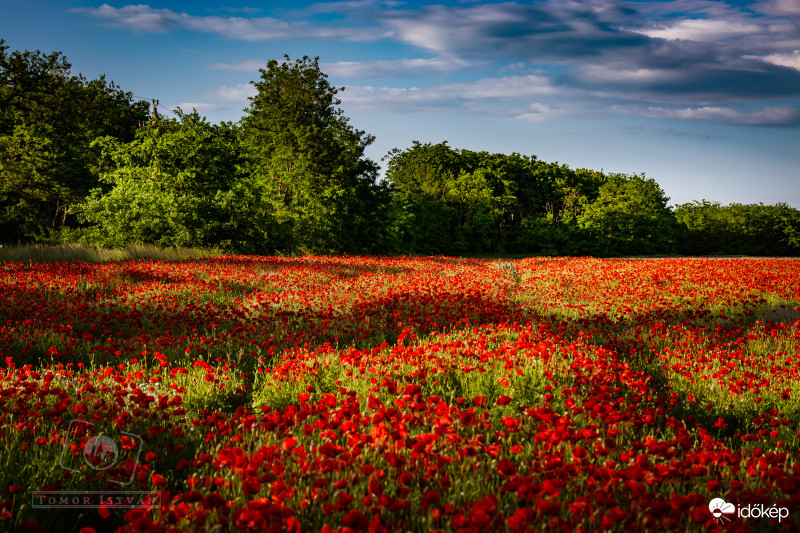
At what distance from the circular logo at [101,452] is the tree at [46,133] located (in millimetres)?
25774

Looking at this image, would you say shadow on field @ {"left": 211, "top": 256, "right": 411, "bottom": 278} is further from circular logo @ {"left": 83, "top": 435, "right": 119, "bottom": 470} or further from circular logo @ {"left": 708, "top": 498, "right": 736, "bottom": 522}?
circular logo @ {"left": 708, "top": 498, "right": 736, "bottom": 522}

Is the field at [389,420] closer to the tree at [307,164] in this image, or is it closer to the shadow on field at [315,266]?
the shadow on field at [315,266]

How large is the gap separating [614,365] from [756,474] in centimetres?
231

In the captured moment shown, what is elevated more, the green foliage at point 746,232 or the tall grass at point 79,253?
the green foliage at point 746,232

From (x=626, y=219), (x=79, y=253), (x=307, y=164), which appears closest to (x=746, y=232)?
(x=626, y=219)

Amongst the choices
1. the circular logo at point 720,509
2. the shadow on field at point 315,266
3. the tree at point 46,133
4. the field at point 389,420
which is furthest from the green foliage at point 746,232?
the circular logo at point 720,509

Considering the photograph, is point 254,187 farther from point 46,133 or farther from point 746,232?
point 746,232

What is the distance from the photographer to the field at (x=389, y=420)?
2535 millimetres

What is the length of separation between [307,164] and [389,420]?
87.6 ft

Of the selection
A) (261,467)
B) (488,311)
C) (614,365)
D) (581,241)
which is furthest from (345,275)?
(581,241)

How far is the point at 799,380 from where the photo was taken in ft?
18.7

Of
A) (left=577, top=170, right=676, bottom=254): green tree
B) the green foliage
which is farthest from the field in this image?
the green foliage

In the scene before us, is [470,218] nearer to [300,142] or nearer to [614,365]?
[300,142]

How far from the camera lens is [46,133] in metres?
28.6
